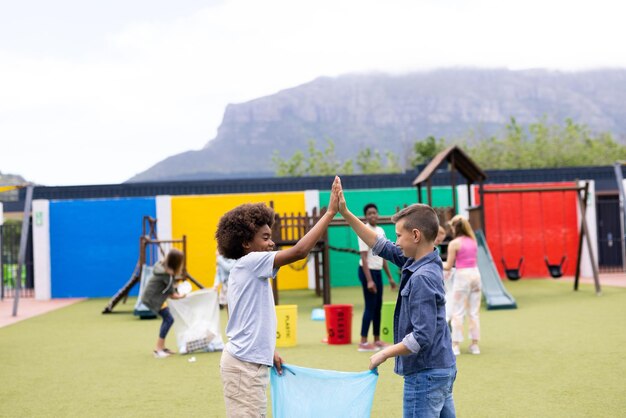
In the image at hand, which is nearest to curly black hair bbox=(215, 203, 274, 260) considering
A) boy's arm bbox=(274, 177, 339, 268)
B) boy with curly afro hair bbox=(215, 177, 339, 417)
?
boy with curly afro hair bbox=(215, 177, 339, 417)

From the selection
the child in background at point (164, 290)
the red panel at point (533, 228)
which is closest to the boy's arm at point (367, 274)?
the child in background at point (164, 290)

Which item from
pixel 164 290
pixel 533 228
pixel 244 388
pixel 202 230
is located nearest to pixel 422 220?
pixel 244 388

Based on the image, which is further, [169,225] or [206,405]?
[169,225]

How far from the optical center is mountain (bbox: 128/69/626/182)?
153 m

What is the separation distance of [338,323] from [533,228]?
1507 centimetres

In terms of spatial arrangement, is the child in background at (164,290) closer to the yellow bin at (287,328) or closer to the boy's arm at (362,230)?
the yellow bin at (287,328)

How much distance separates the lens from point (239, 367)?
4023 mm

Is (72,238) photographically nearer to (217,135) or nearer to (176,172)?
(176,172)

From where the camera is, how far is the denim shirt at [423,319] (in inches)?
147

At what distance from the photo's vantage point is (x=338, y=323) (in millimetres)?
10320

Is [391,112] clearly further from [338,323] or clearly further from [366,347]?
[366,347]

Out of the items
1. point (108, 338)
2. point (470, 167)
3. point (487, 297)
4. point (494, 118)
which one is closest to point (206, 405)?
point (108, 338)

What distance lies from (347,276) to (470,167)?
7.32 metres

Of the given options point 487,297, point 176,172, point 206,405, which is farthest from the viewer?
point 176,172
